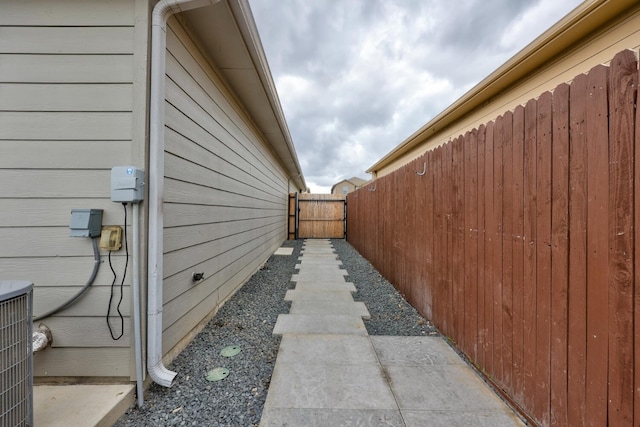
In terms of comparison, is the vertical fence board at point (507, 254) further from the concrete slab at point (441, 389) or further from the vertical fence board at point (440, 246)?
the vertical fence board at point (440, 246)

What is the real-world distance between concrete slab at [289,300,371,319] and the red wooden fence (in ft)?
3.34

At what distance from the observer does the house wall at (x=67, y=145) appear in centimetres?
169

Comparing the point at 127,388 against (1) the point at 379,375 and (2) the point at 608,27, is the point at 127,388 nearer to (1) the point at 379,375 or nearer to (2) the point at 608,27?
(1) the point at 379,375

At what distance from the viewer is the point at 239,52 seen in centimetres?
265

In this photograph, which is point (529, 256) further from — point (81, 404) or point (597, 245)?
point (81, 404)

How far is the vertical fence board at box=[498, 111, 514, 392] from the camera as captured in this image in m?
1.65

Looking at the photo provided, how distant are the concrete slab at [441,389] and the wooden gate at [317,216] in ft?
28.8

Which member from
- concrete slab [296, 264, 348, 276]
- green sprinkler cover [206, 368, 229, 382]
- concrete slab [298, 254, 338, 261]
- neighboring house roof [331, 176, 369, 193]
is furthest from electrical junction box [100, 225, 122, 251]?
neighboring house roof [331, 176, 369, 193]

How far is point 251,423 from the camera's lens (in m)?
1.48

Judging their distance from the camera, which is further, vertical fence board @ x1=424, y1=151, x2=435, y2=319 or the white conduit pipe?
vertical fence board @ x1=424, y1=151, x2=435, y2=319

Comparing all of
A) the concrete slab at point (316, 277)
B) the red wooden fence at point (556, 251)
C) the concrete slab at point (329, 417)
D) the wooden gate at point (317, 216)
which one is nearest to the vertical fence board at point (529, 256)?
the red wooden fence at point (556, 251)

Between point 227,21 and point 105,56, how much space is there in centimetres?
100

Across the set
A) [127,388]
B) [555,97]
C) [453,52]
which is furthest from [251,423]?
[453,52]

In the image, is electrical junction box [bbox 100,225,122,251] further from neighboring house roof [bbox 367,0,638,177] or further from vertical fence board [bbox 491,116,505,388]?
neighboring house roof [bbox 367,0,638,177]
